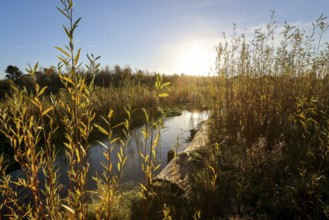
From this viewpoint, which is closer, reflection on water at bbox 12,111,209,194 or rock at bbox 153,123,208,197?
rock at bbox 153,123,208,197

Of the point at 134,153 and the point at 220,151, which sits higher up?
the point at 220,151

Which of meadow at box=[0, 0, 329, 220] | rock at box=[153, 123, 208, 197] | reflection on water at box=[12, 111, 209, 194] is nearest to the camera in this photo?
meadow at box=[0, 0, 329, 220]

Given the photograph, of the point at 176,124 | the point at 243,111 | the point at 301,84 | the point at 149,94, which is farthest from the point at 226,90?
the point at 149,94

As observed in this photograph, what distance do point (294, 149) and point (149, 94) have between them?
5.98 metres

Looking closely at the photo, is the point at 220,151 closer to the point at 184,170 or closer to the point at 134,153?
the point at 184,170

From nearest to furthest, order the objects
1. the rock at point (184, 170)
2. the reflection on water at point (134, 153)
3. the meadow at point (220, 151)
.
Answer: the meadow at point (220, 151)
the rock at point (184, 170)
the reflection on water at point (134, 153)

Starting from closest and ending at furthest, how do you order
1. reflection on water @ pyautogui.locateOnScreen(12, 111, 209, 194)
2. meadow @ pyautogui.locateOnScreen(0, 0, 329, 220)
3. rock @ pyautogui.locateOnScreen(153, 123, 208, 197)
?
meadow @ pyautogui.locateOnScreen(0, 0, 329, 220), rock @ pyautogui.locateOnScreen(153, 123, 208, 197), reflection on water @ pyautogui.locateOnScreen(12, 111, 209, 194)

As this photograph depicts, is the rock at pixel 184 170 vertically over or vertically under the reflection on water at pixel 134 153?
over

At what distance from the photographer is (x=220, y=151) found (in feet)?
9.24

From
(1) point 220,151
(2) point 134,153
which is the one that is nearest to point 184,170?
(1) point 220,151

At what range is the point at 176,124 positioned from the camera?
731 cm

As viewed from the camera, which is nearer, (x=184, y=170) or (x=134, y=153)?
(x=184, y=170)

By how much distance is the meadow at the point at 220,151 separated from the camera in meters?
1.32

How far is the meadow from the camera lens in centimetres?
132
